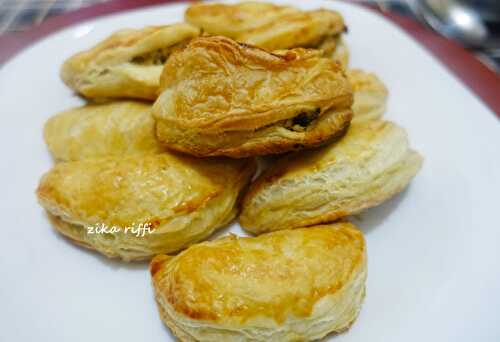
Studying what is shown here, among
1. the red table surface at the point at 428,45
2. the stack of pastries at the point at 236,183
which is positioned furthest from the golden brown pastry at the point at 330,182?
the red table surface at the point at 428,45

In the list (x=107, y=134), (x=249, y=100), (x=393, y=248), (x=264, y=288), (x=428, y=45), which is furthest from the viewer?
(x=428, y=45)

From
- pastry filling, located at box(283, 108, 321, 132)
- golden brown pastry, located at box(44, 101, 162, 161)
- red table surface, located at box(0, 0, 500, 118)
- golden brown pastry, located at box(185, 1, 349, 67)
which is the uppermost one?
golden brown pastry, located at box(185, 1, 349, 67)

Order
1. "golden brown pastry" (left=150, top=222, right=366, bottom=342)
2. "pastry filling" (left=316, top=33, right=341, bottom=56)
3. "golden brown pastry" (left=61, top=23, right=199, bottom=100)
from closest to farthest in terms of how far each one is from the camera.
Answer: "golden brown pastry" (left=150, top=222, right=366, bottom=342)
"golden brown pastry" (left=61, top=23, right=199, bottom=100)
"pastry filling" (left=316, top=33, right=341, bottom=56)

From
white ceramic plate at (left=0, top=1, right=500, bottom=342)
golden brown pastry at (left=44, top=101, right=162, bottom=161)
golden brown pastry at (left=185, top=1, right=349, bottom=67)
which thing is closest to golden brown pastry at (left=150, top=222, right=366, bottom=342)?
white ceramic plate at (left=0, top=1, right=500, bottom=342)

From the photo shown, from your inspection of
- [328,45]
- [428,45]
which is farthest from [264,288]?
[428,45]

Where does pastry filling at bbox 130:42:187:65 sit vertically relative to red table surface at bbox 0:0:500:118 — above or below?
above

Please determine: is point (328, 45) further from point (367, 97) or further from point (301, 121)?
point (301, 121)

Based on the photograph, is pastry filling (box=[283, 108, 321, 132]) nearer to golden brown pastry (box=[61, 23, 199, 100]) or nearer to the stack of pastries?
the stack of pastries

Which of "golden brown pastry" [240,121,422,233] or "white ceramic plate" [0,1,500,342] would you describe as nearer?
"white ceramic plate" [0,1,500,342]
